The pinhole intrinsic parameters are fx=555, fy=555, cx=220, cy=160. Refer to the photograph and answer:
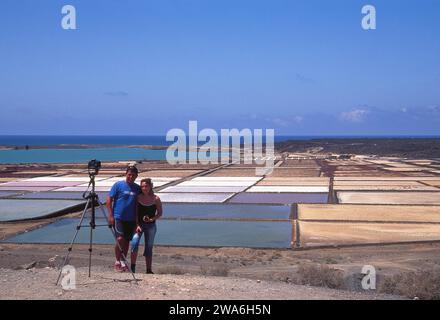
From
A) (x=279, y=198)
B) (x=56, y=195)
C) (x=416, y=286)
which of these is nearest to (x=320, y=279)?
(x=416, y=286)

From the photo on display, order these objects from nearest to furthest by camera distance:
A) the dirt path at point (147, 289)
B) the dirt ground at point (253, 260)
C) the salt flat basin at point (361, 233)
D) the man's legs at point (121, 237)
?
the dirt path at point (147, 289) < the man's legs at point (121, 237) < the dirt ground at point (253, 260) < the salt flat basin at point (361, 233)

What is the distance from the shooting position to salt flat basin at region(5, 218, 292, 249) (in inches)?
523

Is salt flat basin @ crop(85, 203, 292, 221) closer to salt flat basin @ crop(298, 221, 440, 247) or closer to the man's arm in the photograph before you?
salt flat basin @ crop(298, 221, 440, 247)

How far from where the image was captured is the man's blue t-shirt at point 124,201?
657cm

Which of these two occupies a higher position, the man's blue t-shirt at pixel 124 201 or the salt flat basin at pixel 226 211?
the man's blue t-shirt at pixel 124 201

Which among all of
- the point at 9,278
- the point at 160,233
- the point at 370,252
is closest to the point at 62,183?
the point at 160,233

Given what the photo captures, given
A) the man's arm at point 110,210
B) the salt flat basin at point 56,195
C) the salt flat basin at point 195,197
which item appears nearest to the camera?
the man's arm at point 110,210

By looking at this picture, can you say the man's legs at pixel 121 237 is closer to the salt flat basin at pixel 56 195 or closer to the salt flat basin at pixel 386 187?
the salt flat basin at pixel 56 195

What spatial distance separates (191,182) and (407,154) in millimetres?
39478

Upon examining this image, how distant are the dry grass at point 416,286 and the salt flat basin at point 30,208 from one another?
41.6 ft

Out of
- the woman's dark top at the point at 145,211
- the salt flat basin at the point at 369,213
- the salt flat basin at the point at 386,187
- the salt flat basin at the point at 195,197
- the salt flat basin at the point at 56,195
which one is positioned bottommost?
the salt flat basin at the point at 386,187

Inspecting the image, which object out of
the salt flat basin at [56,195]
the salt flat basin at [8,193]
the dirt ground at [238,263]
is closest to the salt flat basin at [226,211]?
the salt flat basin at [56,195]
